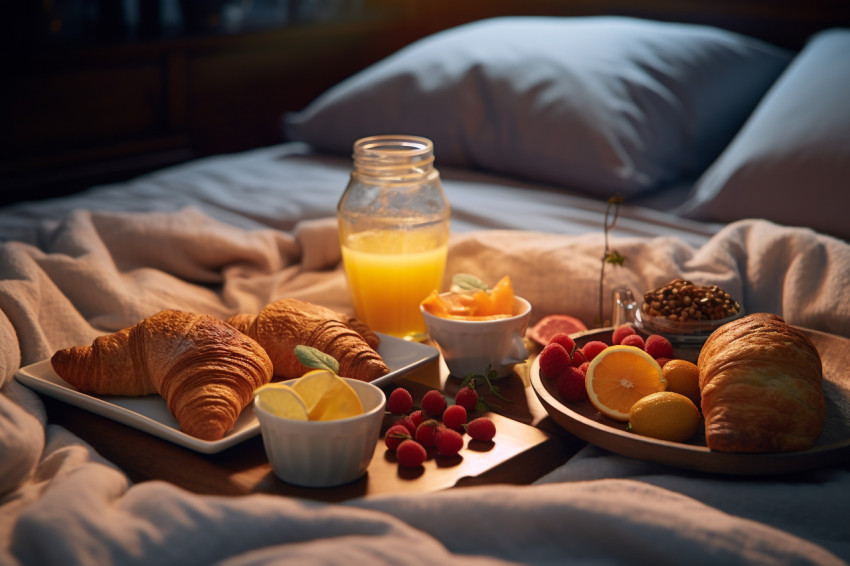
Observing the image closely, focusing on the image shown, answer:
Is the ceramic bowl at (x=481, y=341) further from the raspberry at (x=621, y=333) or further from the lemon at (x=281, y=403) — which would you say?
the lemon at (x=281, y=403)

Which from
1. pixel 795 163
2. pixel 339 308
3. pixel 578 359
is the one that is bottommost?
pixel 339 308

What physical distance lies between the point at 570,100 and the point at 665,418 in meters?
1.17

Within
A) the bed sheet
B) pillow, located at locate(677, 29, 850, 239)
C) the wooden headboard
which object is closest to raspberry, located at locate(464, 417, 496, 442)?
the bed sheet

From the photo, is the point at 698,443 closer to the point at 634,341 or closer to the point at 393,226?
the point at 634,341

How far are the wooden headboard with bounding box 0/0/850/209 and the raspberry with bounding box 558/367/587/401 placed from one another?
170cm

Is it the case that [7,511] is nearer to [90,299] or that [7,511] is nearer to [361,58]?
[90,299]

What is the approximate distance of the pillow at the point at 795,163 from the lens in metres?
1.57

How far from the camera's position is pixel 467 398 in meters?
1.01

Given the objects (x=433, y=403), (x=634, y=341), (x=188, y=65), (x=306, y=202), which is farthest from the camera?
(x=188, y=65)

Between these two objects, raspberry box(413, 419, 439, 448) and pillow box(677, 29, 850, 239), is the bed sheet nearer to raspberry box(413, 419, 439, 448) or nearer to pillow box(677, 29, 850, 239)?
pillow box(677, 29, 850, 239)

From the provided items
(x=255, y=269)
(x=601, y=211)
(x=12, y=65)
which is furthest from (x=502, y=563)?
(x=12, y=65)

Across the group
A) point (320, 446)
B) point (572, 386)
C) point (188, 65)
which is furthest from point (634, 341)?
point (188, 65)

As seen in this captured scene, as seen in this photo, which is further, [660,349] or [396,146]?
[396,146]

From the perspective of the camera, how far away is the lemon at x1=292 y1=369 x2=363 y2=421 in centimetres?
85
